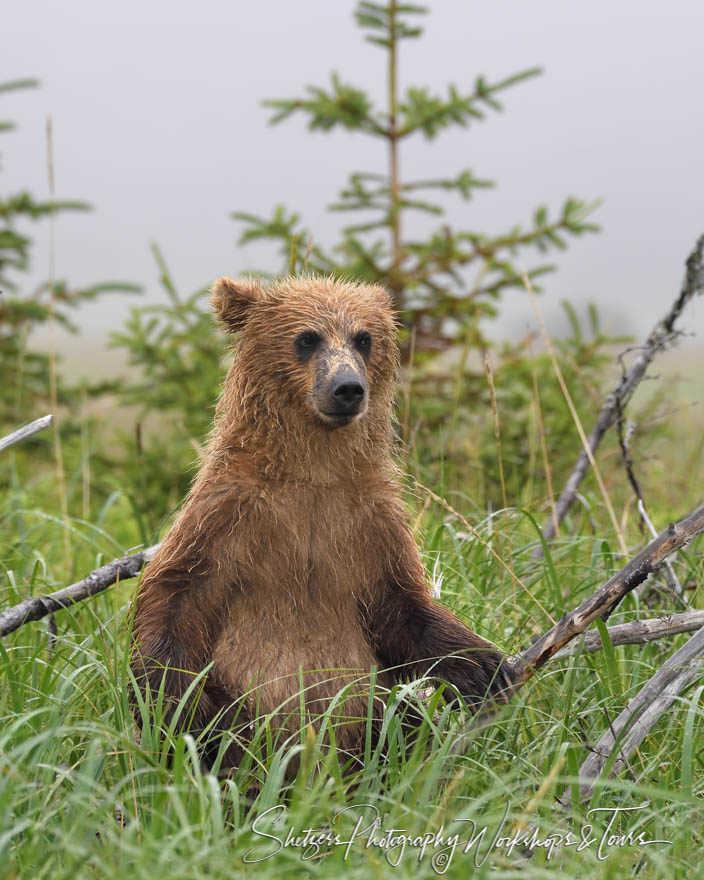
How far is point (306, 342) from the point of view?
3.18 m

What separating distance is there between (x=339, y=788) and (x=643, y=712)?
93 cm

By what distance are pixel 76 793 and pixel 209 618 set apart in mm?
751

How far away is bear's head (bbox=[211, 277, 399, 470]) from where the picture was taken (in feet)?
9.95

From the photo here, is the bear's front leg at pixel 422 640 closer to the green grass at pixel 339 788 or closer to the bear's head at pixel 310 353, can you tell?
the green grass at pixel 339 788

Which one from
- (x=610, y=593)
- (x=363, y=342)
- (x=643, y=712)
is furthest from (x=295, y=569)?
(x=643, y=712)

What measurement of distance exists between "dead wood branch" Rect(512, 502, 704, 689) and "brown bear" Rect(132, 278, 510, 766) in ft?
0.56

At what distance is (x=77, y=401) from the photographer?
897cm

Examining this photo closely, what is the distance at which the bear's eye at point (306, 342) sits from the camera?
316 centimetres

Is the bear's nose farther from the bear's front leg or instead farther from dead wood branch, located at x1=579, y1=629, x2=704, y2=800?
dead wood branch, located at x1=579, y1=629, x2=704, y2=800

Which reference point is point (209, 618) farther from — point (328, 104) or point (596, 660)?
point (328, 104)

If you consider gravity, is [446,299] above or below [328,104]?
below

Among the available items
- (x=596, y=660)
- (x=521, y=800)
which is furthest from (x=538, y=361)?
(x=521, y=800)

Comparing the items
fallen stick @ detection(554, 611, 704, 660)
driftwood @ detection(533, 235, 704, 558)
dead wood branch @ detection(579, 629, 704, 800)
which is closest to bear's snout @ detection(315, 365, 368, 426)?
fallen stick @ detection(554, 611, 704, 660)

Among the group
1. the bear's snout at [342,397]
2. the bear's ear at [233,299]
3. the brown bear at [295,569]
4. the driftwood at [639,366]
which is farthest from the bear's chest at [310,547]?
the driftwood at [639,366]
